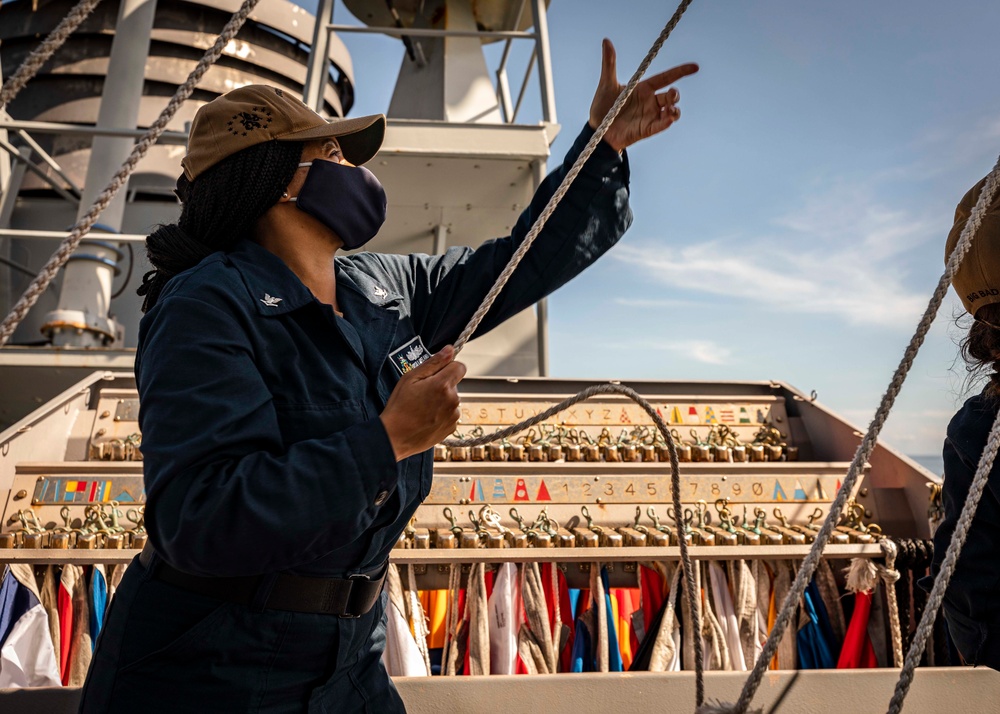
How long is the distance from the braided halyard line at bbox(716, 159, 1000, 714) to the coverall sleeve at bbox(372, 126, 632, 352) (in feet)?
2.20


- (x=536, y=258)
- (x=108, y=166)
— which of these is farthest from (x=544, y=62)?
(x=536, y=258)

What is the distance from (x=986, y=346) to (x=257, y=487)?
1382mm

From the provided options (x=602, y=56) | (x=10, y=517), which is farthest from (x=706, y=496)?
(x=10, y=517)

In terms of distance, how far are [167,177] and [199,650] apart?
819cm

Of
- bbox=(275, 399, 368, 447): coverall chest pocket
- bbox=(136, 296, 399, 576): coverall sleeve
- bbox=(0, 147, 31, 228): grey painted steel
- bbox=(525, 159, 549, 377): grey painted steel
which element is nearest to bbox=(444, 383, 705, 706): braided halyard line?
bbox=(275, 399, 368, 447): coverall chest pocket

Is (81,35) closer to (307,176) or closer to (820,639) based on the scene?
(307,176)

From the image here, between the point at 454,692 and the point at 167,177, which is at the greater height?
the point at 167,177

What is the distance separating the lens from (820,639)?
2.69m

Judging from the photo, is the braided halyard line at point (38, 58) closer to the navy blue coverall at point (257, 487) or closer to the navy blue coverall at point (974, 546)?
the navy blue coverall at point (257, 487)

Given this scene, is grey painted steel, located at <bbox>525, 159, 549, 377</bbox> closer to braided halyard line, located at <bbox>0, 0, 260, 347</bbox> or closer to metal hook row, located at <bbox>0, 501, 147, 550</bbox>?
metal hook row, located at <bbox>0, 501, 147, 550</bbox>

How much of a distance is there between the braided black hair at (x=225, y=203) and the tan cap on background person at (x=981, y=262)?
1216 mm

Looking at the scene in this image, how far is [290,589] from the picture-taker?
106 centimetres

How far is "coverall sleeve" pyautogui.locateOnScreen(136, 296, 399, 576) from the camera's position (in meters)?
0.86

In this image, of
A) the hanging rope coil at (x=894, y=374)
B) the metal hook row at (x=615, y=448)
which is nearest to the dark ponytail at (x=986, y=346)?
the hanging rope coil at (x=894, y=374)
